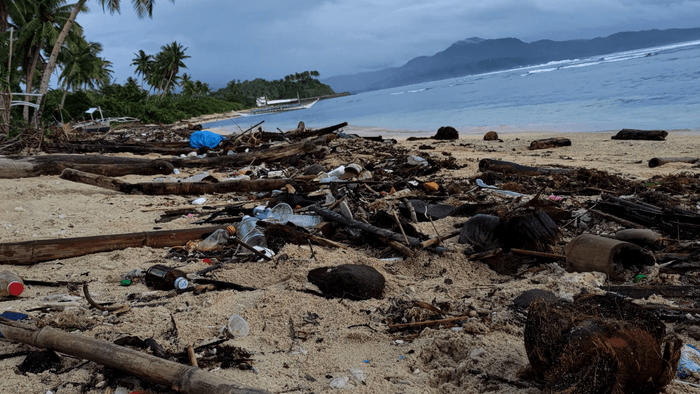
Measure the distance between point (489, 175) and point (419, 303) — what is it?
4.24 m

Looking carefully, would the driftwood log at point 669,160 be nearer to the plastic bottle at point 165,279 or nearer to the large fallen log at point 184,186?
the large fallen log at point 184,186

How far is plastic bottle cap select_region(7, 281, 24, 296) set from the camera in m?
2.99

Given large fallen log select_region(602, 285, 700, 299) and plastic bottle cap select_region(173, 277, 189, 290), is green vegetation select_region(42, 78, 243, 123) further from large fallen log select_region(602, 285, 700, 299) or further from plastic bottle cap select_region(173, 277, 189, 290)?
large fallen log select_region(602, 285, 700, 299)

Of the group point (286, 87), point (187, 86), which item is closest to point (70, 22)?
point (187, 86)

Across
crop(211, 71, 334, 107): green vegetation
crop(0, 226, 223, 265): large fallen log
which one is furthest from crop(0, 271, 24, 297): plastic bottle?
crop(211, 71, 334, 107): green vegetation

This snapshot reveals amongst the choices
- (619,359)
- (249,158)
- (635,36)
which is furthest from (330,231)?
(635,36)

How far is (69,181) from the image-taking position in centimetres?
718

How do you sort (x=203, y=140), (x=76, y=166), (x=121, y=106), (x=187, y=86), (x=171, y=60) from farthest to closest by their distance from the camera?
1. (x=187, y=86)
2. (x=171, y=60)
3. (x=121, y=106)
4. (x=203, y=140)
5. (x=76, y=166)

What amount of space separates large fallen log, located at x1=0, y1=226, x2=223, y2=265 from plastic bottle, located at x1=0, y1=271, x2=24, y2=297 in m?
0.71

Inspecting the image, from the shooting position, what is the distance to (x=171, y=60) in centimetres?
5628

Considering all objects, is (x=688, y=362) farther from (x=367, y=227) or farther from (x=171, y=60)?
(x=171, y=60)

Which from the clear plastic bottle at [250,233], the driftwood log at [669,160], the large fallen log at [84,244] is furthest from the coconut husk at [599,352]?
the driftwood log at [669,160]

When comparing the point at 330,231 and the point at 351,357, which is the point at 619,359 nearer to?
the point at 351,357

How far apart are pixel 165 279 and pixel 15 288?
3.25ft
